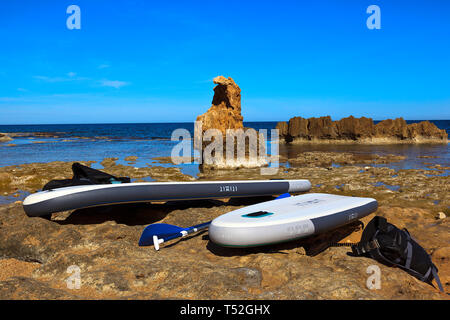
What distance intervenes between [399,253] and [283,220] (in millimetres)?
1502

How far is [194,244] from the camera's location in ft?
15.0

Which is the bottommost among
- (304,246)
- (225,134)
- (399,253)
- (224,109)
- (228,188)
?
(304,246)

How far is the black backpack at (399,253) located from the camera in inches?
133

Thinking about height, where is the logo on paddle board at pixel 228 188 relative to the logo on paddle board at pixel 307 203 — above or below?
above

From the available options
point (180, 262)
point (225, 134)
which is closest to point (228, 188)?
point (180, 262)

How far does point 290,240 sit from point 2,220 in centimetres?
484

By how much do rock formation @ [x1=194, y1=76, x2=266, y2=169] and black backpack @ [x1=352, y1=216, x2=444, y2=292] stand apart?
12.4 m

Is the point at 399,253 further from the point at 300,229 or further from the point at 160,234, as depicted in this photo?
the point at 160,234

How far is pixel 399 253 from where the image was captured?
340 centimetres

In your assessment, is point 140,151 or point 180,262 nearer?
point 180,262

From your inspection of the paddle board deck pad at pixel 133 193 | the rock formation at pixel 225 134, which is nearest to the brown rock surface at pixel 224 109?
the rock formation at pixel 225 134

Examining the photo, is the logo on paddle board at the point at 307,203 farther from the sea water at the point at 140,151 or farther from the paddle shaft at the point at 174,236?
the sea water at the point at 140,151

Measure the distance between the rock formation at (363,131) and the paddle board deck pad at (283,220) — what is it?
109 ft

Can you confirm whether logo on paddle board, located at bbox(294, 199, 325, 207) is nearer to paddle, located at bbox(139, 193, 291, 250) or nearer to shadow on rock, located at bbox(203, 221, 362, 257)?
shadow on rock, located at bbox(203, 221, 362, 257)
